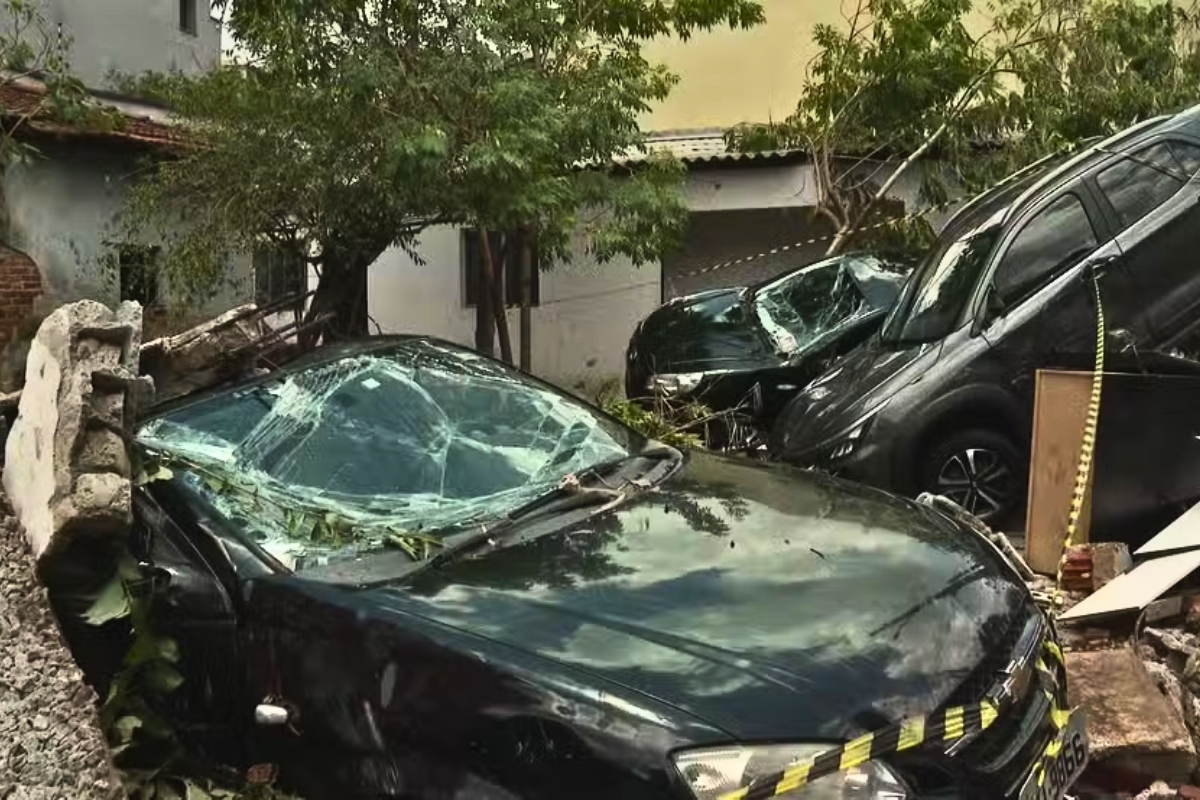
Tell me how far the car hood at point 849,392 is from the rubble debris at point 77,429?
3797mm

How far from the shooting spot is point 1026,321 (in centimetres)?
606

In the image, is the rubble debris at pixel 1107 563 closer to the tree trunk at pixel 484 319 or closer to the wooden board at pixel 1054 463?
the wooden board at pixel 1054 463

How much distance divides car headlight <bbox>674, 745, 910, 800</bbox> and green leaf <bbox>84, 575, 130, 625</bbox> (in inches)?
60.9

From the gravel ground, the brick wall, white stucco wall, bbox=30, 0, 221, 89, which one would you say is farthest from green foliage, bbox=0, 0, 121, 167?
the gravel ground

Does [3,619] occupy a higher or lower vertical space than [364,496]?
lower

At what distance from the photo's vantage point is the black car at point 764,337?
8758mm

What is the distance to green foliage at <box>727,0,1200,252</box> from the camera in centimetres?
1024

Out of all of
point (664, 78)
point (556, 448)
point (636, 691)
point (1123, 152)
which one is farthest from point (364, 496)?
point (664, 78)

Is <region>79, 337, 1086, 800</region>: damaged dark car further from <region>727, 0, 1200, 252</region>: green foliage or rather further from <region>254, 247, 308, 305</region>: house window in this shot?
<region>727, 0, 1200, 252</region>: green foliage

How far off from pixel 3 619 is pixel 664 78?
8.38 metres

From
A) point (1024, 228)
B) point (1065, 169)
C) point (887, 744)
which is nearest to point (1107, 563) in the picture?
point (1024, 228)

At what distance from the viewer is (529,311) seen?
14.1 meters

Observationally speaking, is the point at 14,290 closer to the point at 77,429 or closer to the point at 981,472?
the point at 981,472

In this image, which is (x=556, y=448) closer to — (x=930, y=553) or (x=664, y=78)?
(x=930, y=553)
